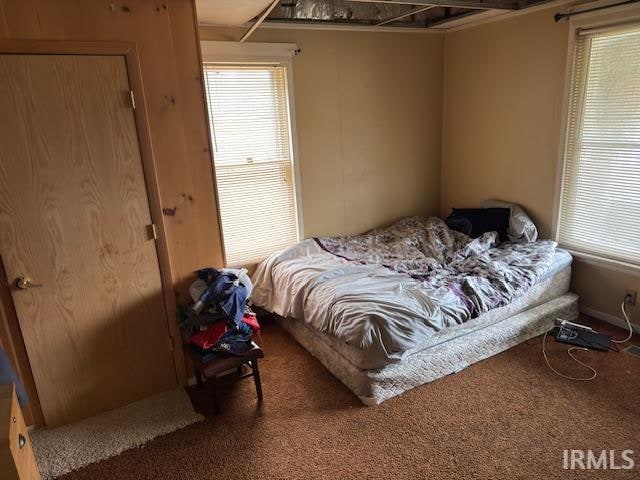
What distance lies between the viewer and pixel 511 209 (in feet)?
12.4

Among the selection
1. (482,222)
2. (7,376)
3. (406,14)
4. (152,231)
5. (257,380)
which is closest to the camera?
(7,376)

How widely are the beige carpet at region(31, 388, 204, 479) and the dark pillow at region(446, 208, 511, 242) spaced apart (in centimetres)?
268

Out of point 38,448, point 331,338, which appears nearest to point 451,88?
point 331,338

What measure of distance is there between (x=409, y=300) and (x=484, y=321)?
2.20 ft

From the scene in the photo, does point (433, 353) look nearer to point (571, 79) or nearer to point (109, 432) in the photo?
point (109, 432)

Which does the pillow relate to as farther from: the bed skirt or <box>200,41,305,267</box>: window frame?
<box>200,41,305,267</box>: window frame

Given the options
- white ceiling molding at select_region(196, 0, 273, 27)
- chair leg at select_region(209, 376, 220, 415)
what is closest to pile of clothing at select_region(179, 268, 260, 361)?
chair leg at select_region(209, 376, 220, 415)

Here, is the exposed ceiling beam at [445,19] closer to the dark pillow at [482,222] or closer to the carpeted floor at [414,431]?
the dark pillow at [482,222]

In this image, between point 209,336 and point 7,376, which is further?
point 209,336

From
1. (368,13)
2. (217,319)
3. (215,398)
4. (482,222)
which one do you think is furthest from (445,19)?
(215,398)

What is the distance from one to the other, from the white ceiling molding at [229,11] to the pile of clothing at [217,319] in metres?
1.56

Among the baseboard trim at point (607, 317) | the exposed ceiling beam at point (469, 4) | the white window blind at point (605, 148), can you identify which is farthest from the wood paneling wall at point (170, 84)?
the baseboard trim at point (607, 317)

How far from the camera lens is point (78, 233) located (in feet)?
7.50

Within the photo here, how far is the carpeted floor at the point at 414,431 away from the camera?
2061 mm
